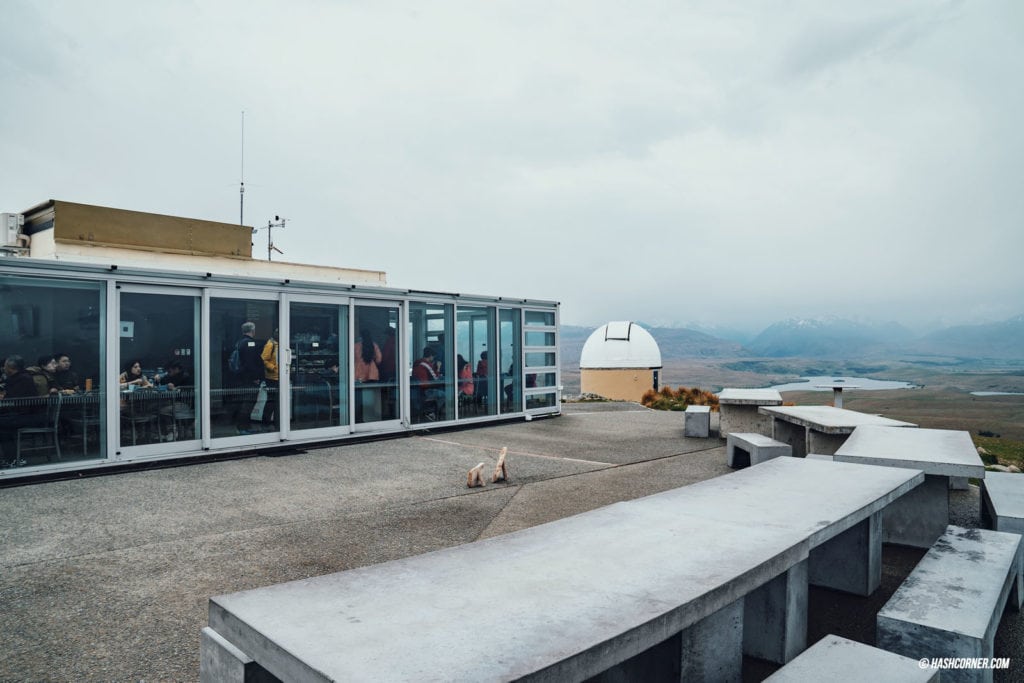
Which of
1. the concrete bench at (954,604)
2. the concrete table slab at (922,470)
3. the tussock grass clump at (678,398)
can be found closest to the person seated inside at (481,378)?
the concrete table slab at (922,470)

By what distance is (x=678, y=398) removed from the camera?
73.8 feet

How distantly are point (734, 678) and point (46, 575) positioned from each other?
425 cm

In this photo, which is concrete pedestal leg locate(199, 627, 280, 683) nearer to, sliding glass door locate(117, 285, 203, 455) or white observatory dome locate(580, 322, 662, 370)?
sliding glass door locate(117, 285, 203, 455)

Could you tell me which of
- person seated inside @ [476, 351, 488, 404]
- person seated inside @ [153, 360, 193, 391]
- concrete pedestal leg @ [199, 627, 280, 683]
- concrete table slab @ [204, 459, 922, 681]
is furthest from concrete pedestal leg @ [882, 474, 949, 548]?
person seated inside @ [476, 351, 488, 404]

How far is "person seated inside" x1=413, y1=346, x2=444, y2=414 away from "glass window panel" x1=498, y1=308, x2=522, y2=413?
5.84ft

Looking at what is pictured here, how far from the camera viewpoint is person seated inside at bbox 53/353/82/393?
7.56m

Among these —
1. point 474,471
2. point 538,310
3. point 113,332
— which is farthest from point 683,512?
point 538,310

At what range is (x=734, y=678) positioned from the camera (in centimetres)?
279

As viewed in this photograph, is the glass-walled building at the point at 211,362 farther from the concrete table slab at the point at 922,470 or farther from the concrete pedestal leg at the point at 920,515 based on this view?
the concrete pedestal leg at the point at 920,515

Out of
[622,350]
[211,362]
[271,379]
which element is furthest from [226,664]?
[622,350]

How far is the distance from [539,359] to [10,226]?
1099cm

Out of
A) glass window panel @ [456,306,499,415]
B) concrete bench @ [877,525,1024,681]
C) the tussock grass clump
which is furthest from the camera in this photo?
the tussock grass clump

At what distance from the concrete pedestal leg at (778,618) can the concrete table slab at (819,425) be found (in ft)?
13.4

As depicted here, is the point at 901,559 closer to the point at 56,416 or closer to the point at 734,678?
the point at 734,678
